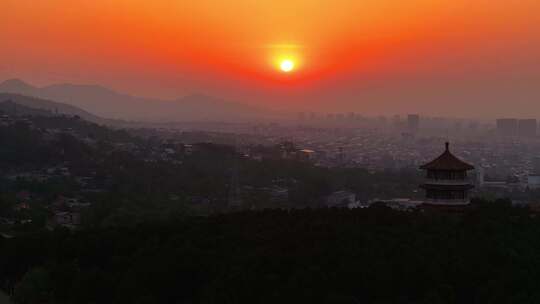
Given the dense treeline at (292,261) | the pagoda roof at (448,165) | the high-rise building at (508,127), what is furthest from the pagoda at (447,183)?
the high-rise building at (508,127)

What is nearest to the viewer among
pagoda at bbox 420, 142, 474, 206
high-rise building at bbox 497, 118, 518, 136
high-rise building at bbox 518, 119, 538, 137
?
pagoda at bbox 420, 142, 474, 206

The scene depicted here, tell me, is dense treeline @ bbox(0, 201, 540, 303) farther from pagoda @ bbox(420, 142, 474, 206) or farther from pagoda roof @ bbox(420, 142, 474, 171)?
pagoda roof @ bbox(420, 142, 474, 171)

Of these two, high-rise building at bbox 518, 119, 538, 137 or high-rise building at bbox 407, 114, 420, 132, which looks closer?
high-rise building at bbox 518, 119, 538, 137

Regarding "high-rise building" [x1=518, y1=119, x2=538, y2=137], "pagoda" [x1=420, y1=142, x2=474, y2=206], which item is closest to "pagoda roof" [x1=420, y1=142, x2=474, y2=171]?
"pagoda" [x1=420, y1=142, x2=474, y2=206]

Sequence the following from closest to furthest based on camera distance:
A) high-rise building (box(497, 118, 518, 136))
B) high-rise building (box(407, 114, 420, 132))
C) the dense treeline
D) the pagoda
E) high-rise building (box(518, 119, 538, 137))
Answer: the dense treeline → the pagoda → high-rise building (box(518, 119, 538, 137)) → high-rise building (box(497, 118, 518, 136)) → high-rise building (box(407, 114, 420, 132))

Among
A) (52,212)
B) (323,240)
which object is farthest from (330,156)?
(323,240)

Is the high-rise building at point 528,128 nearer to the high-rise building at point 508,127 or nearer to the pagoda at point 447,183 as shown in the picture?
the high-rise building at point 508,127

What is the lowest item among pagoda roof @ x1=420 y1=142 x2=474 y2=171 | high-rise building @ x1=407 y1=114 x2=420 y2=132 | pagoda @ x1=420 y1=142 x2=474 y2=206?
high-rise building @ x1=407 y1=114 x2=420 y2=132
